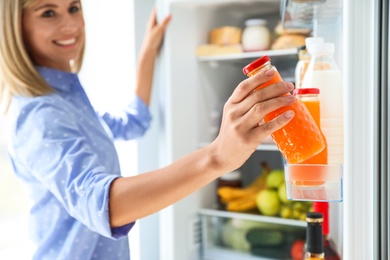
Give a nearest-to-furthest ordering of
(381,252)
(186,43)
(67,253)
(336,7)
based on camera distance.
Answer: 1. (381,252)
2. (336,7)
3. (67,253)
4. (186,43)

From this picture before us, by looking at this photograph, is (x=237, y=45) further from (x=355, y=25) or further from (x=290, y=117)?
(x=290, y=117)

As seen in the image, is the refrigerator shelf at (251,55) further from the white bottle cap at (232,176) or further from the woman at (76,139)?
the white bottle cap at (232,176)

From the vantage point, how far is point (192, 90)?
1.68 metres

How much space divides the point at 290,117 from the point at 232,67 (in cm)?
121

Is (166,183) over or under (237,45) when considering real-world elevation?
under

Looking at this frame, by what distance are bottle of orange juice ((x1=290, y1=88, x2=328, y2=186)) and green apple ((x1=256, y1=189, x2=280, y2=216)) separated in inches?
31.0

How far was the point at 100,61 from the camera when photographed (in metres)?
1.82

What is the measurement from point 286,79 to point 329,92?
0.80 meters

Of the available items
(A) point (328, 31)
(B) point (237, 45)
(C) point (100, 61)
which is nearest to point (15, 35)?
(C) point (100, 61)

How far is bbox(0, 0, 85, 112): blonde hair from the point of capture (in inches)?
48.3

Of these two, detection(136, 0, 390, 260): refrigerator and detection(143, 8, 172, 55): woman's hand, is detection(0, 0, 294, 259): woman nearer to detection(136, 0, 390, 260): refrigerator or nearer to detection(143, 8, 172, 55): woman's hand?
detection(143, 8, 172, 55): woman's hand

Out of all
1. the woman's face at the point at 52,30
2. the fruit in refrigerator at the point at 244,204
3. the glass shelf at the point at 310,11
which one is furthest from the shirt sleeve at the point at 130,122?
the glass shelf at the point at 310,11

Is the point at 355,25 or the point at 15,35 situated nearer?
the point at 355,25

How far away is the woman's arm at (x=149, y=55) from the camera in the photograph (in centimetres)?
157
